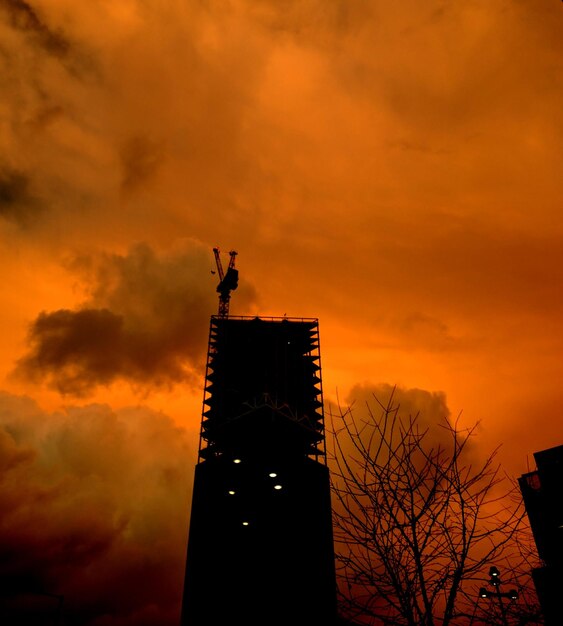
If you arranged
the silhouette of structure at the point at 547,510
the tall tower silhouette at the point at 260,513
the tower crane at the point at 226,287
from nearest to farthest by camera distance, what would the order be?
the silhouette of structure at the point at 547,510, the tall tower silhouette at the point at 260,513, the tower crane at the point at 226,287

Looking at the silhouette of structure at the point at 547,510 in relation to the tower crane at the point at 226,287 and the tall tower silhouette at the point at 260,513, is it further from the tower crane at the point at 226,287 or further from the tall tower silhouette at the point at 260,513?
the tower crane at the point at 226,287

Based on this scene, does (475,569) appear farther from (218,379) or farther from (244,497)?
(218,379)

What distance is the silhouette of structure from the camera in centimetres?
4968

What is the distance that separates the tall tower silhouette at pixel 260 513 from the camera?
55.2 metres

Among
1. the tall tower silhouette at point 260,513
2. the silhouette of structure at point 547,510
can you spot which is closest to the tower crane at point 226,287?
the tall tower silhouette at point 260,513

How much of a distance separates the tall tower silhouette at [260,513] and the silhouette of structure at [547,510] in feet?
76.3

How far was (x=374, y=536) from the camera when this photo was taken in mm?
9281

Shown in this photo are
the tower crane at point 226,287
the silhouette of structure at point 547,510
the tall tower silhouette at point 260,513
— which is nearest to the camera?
the silhouette of structure at point 547,510

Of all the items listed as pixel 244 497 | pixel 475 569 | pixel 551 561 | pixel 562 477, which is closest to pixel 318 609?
pixel 244 497

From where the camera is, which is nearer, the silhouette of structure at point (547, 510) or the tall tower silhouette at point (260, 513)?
the silhouette of structure at point (547, 510)

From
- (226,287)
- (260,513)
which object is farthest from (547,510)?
(226,287)

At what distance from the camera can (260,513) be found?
6209cm

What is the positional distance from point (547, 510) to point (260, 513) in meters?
34.4

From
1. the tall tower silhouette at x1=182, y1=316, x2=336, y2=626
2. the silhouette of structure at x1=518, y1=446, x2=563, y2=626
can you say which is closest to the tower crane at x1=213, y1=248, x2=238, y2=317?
the tall tower silhouette at x1=182, y1=316, x2=336, y2=626
